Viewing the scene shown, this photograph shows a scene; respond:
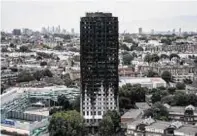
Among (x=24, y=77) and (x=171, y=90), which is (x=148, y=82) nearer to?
(x=171, y=90)

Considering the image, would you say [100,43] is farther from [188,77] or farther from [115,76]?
[188,77]

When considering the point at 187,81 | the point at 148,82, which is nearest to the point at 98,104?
the point at 148,82

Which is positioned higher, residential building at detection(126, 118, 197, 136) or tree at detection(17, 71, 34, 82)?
tree at detection(17, 71, 34, 82)

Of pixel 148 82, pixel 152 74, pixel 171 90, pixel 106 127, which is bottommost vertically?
pixel 106 127

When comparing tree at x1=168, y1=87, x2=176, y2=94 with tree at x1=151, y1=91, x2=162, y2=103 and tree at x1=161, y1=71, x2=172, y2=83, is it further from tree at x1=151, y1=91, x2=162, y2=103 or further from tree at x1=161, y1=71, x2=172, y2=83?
tree at x1=161, y1=71, x2=172, y2=83

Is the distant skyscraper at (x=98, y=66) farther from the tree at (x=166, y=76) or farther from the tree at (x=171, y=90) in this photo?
the tree at (x=166, y=76)

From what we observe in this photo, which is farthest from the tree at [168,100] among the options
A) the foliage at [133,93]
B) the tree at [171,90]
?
the tree at [171,90]

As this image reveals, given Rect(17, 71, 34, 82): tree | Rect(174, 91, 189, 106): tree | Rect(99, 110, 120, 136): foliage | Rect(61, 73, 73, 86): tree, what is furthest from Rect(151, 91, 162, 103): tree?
Rect(17, 71, 34, 82): tree
